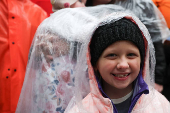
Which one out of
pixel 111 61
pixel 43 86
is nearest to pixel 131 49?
pixel 111 61

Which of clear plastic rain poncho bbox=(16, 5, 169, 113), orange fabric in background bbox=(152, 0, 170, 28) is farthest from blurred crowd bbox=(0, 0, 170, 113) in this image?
clear plastic rain poncho bbox=(16, 5, 169, 113)

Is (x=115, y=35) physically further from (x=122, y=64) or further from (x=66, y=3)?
(x=66, y=3)

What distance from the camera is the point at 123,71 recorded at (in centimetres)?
82

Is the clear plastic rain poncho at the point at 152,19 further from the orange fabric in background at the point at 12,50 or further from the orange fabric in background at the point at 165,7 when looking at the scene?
Answer: the orange fabric in background at the point at 12,50

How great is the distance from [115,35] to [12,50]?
0.88 metres

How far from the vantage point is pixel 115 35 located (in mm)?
833

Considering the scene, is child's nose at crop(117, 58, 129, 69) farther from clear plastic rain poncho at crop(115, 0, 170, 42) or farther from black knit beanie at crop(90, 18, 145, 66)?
clear plastic rain poncho at crop(115, 0, 170, 42)

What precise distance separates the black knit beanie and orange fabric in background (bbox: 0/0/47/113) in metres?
0.73

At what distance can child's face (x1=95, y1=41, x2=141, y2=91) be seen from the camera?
32.3 inches

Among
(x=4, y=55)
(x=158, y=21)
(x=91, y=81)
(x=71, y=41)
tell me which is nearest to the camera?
(x=91, y=81)

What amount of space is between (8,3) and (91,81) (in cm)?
98

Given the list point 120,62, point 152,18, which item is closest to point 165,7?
point 152,18

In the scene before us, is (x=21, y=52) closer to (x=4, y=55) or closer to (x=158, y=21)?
(x=4, y=55)

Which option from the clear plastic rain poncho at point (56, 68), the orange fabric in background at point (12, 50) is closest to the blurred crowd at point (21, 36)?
the orange fabric in background at point (12, 50)
